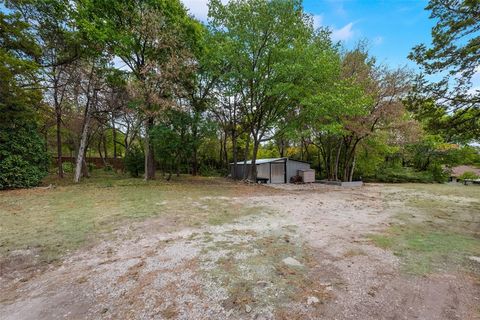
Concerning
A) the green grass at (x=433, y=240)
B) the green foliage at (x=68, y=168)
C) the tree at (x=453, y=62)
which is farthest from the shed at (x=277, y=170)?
the green foliage at (x=68, y=168)

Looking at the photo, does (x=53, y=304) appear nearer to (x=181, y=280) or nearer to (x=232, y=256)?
(x=181, y=280)

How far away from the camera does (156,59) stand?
452 inches

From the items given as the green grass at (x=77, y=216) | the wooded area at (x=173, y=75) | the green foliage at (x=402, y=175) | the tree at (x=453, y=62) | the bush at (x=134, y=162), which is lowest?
the green grass at (x=77, y=216)

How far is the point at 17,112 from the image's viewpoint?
29.5 feet

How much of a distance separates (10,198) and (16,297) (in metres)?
6.85

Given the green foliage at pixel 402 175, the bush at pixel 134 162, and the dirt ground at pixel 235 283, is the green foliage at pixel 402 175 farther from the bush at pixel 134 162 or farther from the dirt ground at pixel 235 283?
the bush at pixel 134 162

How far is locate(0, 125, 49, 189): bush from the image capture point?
8.67 m

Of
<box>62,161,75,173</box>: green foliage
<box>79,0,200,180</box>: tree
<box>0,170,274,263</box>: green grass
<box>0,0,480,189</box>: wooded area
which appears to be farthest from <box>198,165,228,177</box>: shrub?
<box>0,170,274,263</box>: green grass

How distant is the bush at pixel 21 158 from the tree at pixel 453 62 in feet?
44.0

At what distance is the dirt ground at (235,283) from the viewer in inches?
79.4

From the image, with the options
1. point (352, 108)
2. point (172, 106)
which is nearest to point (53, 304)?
point (172, 106)

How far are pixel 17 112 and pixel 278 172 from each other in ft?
48.4

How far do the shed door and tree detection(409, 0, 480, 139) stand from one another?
1208 cm

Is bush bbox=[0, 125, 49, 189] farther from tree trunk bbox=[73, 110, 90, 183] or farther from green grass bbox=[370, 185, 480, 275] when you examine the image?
green grass bbox=[370, 185, 480, 275]
